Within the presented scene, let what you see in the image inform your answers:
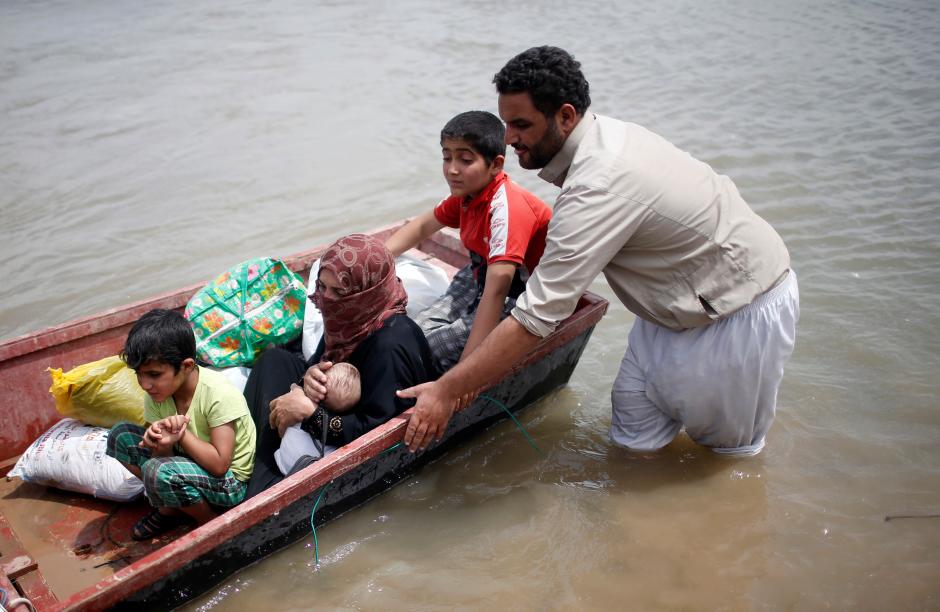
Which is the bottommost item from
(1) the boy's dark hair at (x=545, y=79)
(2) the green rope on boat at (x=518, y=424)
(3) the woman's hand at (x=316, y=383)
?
(2) the green rope on boat at (x=518, y=424)

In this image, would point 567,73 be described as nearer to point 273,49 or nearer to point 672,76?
point 672,76

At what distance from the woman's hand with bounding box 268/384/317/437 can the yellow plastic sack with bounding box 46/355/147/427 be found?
0.68m

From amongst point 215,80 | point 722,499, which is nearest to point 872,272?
point 722,499

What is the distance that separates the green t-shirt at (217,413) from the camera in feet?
9.85

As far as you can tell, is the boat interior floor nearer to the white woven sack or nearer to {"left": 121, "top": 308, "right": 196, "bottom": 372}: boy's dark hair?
the white woven sack

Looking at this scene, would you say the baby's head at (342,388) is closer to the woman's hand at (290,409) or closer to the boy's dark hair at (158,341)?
the woman's hand at (290,409)

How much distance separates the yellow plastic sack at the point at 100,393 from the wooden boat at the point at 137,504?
Answer: 0.30 m

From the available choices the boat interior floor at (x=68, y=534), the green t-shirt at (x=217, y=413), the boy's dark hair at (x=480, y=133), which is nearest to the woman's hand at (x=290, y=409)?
the green t-shirt at (x=217, y=413)

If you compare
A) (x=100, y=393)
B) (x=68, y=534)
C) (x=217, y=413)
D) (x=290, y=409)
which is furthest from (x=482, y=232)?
(x=68, y=534)

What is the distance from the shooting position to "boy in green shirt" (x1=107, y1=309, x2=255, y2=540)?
2820 millimetres

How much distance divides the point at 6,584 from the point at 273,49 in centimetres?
1009

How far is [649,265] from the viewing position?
9.93 feet

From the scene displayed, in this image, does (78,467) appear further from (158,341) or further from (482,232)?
(482,232)

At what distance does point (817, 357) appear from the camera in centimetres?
473
